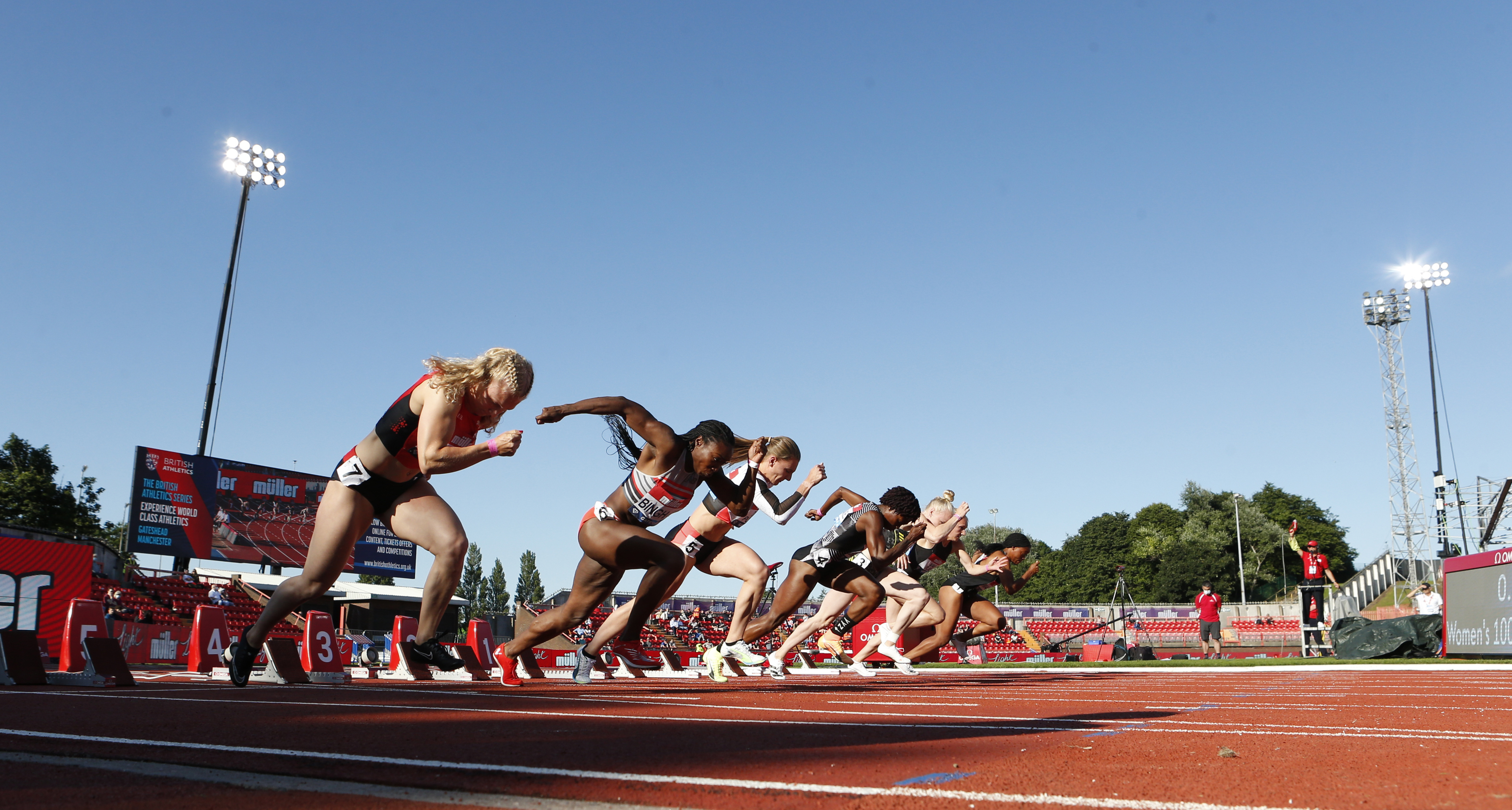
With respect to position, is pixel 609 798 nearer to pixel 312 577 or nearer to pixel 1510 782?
pixel 1510 782

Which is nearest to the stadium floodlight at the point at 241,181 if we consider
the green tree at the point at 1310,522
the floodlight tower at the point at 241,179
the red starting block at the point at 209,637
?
the floodlight tower at the point at 241,179

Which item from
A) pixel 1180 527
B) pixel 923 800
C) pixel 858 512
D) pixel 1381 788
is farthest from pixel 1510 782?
pixel 1180 527

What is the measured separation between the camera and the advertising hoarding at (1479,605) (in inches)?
681

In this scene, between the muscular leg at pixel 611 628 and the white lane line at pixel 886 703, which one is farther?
the muscular leg at pixel 611 628

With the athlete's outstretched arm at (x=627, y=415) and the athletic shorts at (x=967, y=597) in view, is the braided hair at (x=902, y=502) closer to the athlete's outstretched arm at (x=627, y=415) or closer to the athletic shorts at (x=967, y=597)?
the athletic shorts at (x=967, y=597)

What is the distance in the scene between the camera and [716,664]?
28.8 feet

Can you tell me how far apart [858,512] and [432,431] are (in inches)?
217

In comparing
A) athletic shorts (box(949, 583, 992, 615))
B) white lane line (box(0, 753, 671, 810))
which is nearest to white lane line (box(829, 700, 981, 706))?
white lane line (box(0, 753, 671, 810))

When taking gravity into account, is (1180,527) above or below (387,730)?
above

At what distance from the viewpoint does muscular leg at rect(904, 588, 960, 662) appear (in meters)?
13.2

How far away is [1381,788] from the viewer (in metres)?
2.32

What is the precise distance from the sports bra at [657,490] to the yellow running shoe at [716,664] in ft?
6.74

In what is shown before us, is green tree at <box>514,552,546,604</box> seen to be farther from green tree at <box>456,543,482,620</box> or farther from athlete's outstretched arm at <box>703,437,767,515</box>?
athlete's outstretched arm at <box>703,437,767,515</box>

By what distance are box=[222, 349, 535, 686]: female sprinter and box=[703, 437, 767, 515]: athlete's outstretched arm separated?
1.88 metres
